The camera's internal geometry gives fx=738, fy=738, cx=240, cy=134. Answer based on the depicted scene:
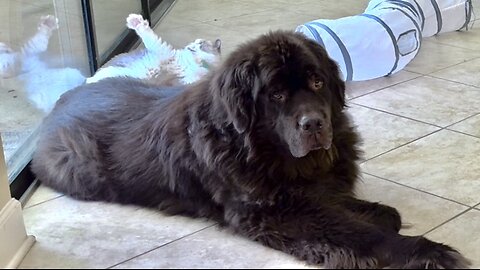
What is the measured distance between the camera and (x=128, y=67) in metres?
3.64

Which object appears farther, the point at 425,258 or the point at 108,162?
the point at 108,162

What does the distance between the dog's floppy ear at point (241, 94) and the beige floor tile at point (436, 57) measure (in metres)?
2.18

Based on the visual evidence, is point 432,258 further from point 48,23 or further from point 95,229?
point 48,23

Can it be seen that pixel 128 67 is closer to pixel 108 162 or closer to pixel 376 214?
pixel 108 162

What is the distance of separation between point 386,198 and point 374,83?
4.73 feet

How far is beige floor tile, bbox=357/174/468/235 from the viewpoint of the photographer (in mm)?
2375

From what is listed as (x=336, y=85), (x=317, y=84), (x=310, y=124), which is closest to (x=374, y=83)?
(x=336, y=85)

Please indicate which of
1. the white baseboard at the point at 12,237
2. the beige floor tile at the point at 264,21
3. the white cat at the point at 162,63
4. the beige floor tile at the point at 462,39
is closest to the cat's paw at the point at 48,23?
the white cat at the point at 162,63

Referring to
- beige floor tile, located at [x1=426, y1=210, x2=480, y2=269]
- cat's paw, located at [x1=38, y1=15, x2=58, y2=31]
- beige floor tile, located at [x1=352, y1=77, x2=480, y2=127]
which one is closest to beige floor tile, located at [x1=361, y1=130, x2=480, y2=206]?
beige floor tile, located at [x1=426, y1=210, x2=480, y2=269]

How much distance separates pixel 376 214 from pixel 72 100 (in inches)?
50.5

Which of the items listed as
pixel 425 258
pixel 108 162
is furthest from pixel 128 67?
pixel 425 258

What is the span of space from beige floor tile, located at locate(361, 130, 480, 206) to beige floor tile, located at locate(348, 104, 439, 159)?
0.18 ft

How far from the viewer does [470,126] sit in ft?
10.7

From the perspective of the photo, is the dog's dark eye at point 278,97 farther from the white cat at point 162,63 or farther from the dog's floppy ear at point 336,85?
A: the white cat at point 162,63
